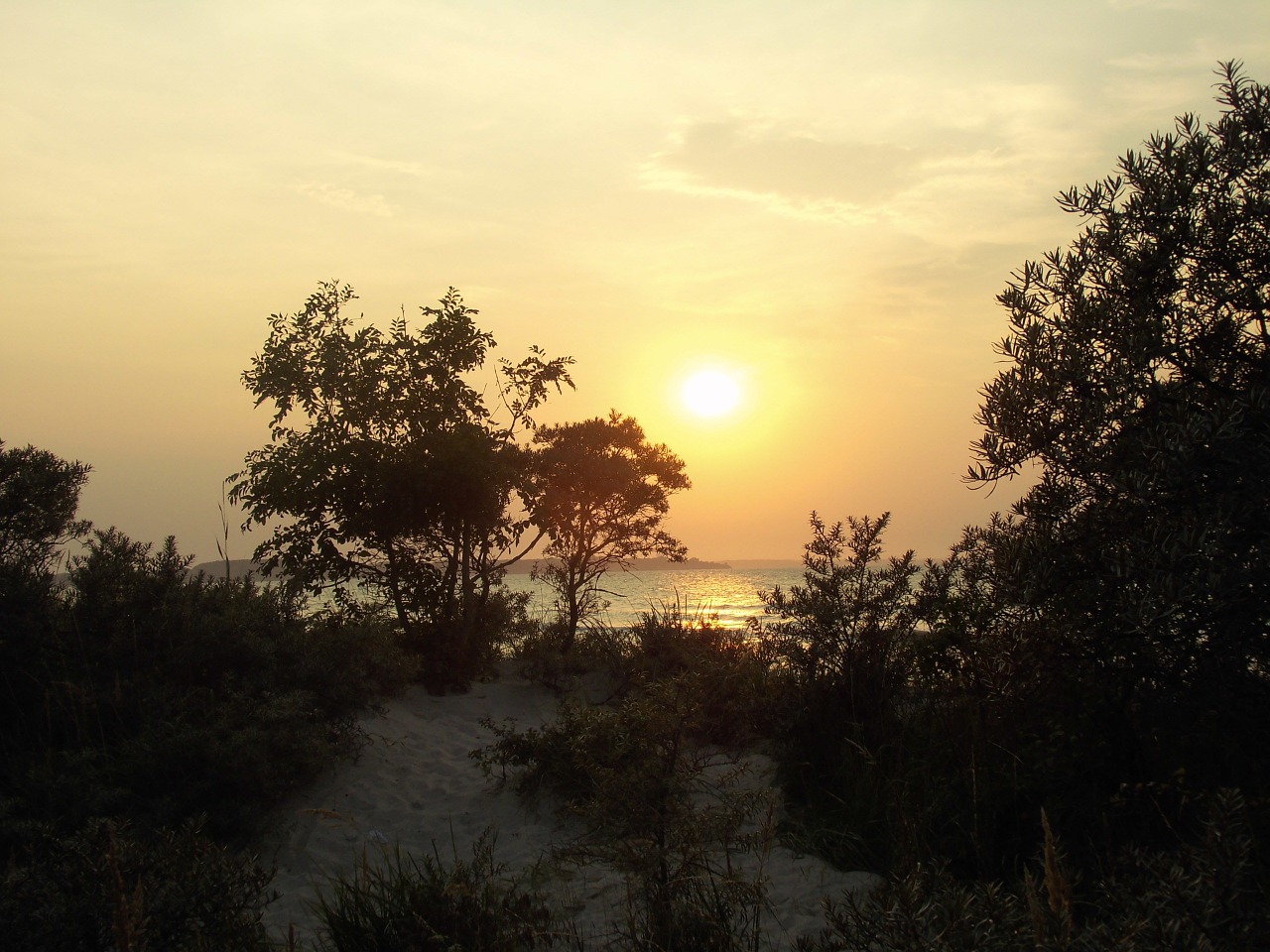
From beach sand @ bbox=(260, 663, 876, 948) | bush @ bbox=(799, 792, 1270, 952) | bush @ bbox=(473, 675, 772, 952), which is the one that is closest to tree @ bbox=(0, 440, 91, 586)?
beach sand @ bbox=(260, 663, 876, 948)

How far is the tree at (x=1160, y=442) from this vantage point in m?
4.09

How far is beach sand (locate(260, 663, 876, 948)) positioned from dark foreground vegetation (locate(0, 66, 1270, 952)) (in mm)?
240

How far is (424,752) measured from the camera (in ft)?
29.9

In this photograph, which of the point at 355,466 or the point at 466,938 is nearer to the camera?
the point at 466,938

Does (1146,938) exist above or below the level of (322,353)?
below

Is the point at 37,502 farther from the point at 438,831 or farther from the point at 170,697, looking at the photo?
the point at 438,831

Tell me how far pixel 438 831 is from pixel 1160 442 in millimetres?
6141

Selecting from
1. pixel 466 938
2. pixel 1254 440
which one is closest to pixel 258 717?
pixel 466 938

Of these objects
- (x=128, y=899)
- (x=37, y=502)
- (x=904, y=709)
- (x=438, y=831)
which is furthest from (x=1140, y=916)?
(x=37, y=502)

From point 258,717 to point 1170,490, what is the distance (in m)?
7.24

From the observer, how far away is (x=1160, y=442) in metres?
4.20

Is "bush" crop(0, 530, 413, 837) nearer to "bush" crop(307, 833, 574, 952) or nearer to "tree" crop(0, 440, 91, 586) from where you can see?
"tree" crop(0, 440, 91, 586)

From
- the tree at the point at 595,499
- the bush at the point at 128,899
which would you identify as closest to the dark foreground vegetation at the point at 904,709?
the bush at the point at 128,899

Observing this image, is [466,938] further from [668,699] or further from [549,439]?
[549,439]
